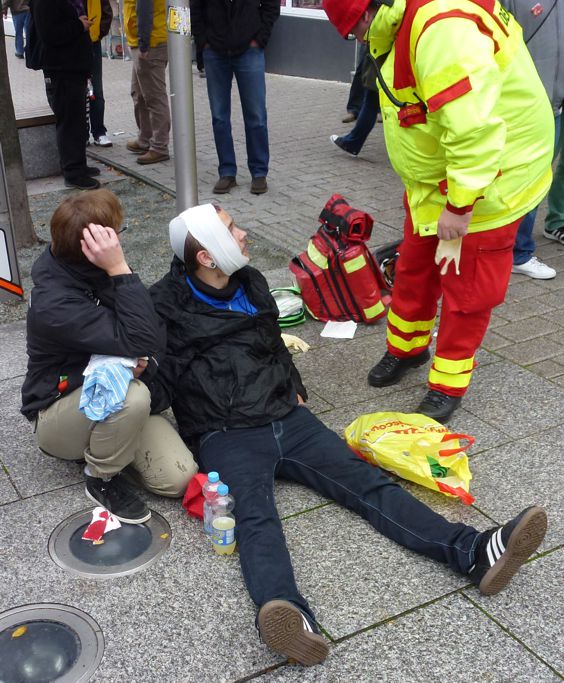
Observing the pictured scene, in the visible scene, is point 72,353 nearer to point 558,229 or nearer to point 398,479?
point 398,479

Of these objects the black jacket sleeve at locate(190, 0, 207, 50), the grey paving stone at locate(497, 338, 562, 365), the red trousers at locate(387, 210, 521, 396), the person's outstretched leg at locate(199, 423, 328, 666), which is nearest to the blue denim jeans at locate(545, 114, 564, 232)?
the grey paving stone at locate(497, 338, 562, 365)

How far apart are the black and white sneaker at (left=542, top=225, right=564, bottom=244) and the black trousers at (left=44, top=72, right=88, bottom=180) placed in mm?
3911

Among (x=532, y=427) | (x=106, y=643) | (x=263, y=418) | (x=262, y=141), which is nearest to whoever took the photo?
(x=106, y=643)

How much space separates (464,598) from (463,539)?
0.18 m

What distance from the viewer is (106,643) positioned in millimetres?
2432

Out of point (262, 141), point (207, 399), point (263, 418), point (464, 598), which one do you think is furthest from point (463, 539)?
point (262, 141)

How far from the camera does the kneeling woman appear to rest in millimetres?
2764

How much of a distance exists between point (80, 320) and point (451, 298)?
5.21ft

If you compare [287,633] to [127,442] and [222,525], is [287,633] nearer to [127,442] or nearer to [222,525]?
[222,525]

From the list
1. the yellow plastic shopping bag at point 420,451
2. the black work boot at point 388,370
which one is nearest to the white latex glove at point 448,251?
the yellow plastic shopping bag at point 420,451

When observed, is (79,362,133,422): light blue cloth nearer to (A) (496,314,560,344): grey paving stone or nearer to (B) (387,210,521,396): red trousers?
(B) (387,210,521,396): red trousers

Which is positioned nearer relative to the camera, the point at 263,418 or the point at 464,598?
the point at 464,598

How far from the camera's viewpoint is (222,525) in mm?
2789

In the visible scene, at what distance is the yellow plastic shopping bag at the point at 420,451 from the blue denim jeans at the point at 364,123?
4.82m
